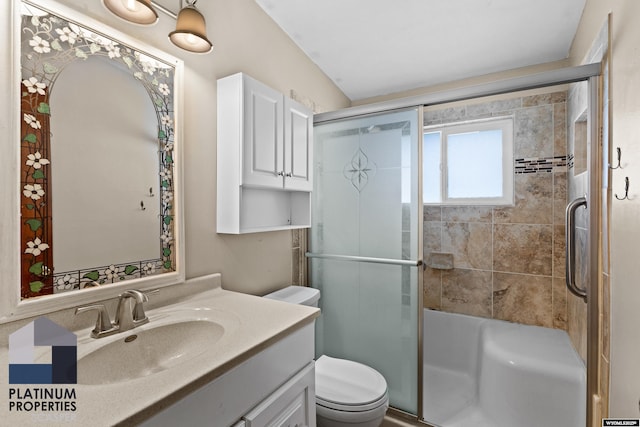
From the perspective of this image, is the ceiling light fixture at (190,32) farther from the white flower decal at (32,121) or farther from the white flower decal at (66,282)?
the white flower decal at (66,282)

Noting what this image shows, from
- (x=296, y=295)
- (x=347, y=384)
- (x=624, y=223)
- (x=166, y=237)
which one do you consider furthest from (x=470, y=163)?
(x=166, y=237)

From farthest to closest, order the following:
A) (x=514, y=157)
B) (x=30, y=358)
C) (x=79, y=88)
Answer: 1. (x=514, y=157)
2. (x=79, y=88)
3. (x=30, y=358)

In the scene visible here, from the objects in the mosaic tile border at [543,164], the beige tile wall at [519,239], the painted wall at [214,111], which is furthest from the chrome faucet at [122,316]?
the mosaic tile border at [543,164]

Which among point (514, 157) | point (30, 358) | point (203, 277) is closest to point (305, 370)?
point (203, 277)

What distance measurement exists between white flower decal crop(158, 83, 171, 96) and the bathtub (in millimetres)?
2217

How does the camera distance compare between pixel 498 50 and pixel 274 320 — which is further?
pixel 498 50

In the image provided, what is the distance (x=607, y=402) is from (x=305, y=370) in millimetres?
1275

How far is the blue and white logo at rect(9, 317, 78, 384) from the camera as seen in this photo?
0.74m

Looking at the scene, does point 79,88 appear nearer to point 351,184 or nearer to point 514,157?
point 351,184

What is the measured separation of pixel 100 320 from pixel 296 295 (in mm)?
1041

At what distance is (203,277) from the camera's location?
4.62 ft

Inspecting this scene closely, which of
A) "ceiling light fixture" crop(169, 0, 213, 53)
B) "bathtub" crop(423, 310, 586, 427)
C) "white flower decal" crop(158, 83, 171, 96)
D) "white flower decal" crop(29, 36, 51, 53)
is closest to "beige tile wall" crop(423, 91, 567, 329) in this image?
"bathtub" crop(423, 310, 586, 427)

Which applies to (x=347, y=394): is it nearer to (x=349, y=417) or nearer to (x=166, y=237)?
(x=349, y=417)

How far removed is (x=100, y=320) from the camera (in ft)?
3.17
